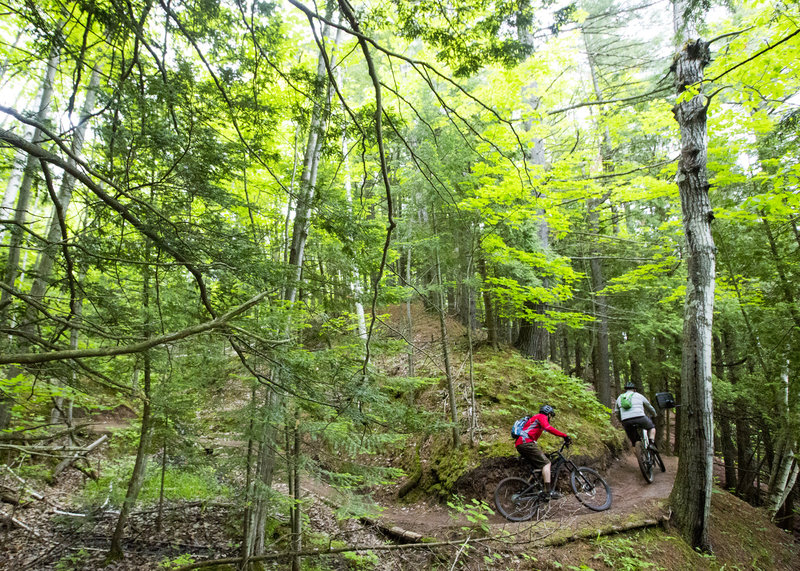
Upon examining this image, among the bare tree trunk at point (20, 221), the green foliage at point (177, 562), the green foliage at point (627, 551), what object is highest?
the bare tree trunk at point (20, 221)

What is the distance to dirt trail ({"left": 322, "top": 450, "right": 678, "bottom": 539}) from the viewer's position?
520cm

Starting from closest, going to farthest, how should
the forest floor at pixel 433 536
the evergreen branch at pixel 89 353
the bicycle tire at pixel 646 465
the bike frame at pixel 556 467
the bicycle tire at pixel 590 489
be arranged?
the evergreen branch at pixel 89 353, the forest floor at pixel 433 536, the bicycle tire at pixel 590 489, the bike frame at pixel 556 467, the bicycle tire at pixel 646 465

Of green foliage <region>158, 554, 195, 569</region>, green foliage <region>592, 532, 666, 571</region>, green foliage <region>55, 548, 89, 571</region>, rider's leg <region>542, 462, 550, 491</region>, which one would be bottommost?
green foliage <region>158, 554, 195, 569</region>

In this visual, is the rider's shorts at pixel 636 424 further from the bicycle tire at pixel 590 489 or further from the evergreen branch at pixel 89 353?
the evergreen branch at pixel 89 353

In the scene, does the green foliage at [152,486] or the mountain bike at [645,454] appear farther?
the mountain bike at [645,454]

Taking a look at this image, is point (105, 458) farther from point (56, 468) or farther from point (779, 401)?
point (779, 401)

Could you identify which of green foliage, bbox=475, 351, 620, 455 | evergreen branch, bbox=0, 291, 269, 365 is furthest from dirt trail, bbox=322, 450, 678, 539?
evergreen branch, bbox=0, 291, 269, 365

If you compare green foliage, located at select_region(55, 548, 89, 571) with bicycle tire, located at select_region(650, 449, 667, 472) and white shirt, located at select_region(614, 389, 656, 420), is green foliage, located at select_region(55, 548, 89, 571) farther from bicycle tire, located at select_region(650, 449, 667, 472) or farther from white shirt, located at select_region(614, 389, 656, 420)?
bicycle tire, located at select_region(650, 449, 667, 472)

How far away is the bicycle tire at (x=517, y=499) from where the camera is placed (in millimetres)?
5859

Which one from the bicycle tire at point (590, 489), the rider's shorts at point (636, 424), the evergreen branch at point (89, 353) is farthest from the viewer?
the rider's shorts at point (636, 424)

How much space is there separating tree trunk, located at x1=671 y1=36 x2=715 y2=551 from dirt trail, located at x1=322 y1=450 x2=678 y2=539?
1.67 feet

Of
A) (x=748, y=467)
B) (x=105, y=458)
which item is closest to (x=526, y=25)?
(x=105, y=458)

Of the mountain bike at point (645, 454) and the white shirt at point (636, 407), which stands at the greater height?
the white shirt at point (636, 407)

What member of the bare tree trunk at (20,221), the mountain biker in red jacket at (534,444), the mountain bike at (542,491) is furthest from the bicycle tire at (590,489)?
the bare tree trunk at (20,221)
